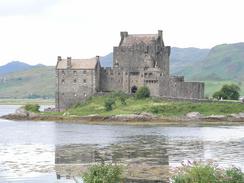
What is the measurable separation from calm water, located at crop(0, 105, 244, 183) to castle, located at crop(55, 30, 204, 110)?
22.4 m

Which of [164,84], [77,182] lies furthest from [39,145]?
[164,84]

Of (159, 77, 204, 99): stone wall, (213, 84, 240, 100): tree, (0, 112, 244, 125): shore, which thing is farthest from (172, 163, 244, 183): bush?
(213, 84, 240, 100): tree

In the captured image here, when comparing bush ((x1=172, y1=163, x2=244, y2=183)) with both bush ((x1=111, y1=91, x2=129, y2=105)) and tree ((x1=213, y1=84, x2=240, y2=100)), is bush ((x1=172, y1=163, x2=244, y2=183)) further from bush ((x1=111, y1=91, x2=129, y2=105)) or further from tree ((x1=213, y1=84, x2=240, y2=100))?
tree ((x1=213, y1=84, x2=240, y2=100))

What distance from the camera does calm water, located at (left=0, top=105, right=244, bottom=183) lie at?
60.0m

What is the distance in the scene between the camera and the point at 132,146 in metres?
83.4

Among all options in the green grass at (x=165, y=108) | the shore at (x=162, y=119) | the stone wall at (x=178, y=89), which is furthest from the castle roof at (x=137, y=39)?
the shore at (x=162, y=119)

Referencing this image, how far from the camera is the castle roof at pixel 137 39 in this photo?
147000mm

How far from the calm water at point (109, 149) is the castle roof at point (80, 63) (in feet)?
76.8

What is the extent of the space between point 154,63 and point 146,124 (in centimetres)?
2271

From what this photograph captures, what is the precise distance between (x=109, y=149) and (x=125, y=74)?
217 ft

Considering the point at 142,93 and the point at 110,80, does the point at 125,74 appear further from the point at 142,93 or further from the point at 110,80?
the point at 142,93

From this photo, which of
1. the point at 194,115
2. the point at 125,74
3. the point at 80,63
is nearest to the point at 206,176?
the point at 194,115

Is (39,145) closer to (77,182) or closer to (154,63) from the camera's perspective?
(77,182)

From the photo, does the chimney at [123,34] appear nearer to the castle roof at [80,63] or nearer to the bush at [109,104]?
the castle roof at [80,63]
